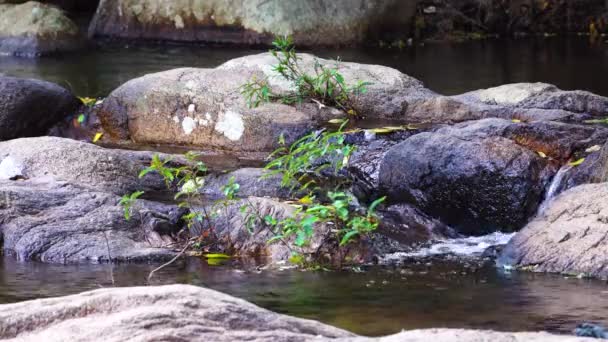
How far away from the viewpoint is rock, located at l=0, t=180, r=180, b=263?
22.1ft

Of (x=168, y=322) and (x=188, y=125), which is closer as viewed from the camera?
(x=168, y=322)

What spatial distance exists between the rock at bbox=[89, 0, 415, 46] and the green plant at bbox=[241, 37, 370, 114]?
26.9 ft

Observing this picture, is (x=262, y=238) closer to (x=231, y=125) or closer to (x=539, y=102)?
(x=231, y=125)

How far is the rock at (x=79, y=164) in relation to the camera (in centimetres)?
823

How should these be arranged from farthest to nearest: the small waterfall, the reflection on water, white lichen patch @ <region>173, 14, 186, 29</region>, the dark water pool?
white lichen patch @ <region>173, 14, 186, 29</region> → the dark water pool → the small waterfall → the reflection on water

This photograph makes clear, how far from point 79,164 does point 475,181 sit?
3245 mm

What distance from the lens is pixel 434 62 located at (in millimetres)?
16406

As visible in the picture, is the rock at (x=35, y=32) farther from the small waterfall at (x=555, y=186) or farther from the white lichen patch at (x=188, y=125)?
the small waterfall at (x=555, y=186)

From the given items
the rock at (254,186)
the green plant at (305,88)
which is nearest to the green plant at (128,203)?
the rock at (254,186)

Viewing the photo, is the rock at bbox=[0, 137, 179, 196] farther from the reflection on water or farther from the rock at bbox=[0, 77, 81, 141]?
the rock at bbox=[0, 77, 81, 141]

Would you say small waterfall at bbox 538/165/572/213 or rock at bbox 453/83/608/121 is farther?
rock at bbox 453/83/608/121

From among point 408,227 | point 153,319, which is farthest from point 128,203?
point 153,319

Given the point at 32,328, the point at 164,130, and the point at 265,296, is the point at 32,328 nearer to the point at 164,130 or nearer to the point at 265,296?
the point at 265,296

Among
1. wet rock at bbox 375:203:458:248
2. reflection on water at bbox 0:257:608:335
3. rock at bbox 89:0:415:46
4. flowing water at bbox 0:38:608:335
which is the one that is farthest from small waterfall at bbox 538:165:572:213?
rock at bbox 89:0:415:46
